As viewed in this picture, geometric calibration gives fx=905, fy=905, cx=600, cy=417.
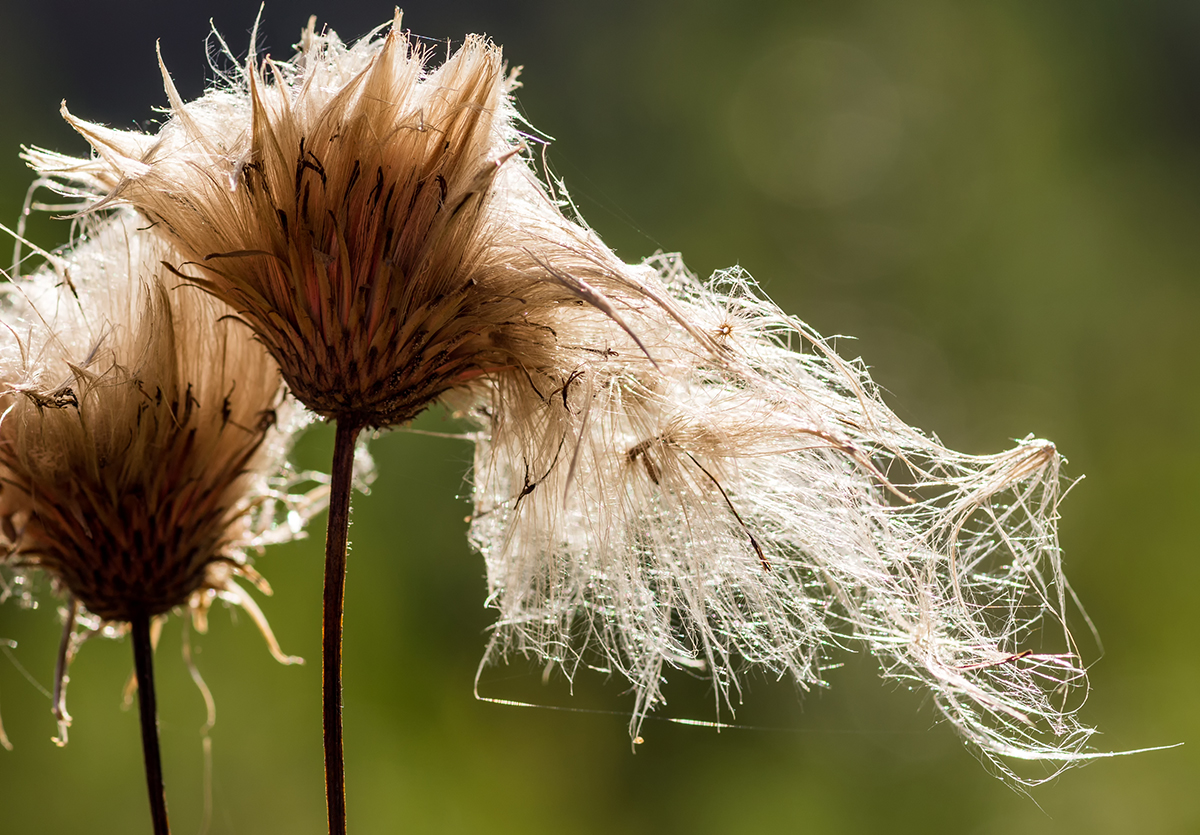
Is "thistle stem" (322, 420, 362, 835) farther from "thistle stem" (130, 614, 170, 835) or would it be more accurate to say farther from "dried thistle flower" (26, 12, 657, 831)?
"thistle stem" (130, 614, 170, 835)

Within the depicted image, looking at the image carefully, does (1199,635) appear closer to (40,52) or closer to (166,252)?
(166,252)

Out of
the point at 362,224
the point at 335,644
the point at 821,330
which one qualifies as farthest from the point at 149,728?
the point at 821,330

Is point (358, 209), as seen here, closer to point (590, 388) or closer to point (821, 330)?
point (590, 388)

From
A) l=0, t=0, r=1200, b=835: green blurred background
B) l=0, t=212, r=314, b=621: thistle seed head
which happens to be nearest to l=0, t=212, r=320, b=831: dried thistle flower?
l=0, t=212, r=314, b=621: thistle seed head

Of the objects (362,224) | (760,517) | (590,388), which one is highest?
(362,224)

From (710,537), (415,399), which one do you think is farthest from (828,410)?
(415,399)

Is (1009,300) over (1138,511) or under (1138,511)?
over

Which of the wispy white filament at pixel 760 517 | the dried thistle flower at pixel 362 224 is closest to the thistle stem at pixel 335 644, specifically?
the dried thistle flower at pixel 362 224
